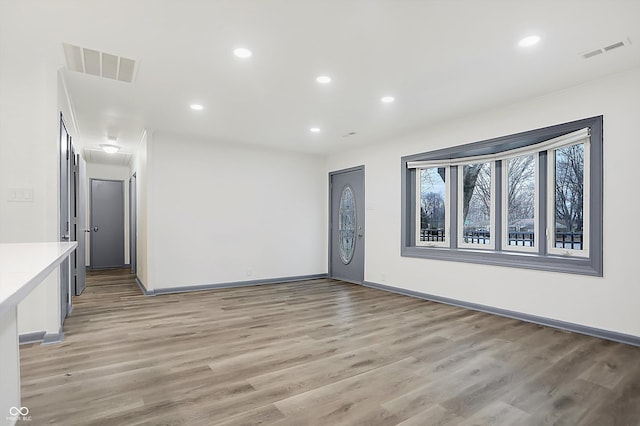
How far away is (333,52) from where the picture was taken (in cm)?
289

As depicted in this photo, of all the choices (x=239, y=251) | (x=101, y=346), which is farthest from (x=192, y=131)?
(x=101, y=346)

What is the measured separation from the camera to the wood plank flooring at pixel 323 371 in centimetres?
204

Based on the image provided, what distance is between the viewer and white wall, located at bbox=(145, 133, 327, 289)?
18.1ft

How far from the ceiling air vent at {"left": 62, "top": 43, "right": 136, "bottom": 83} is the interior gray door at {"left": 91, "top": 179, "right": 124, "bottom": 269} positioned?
19.9 feet

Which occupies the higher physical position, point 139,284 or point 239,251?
point 239,251

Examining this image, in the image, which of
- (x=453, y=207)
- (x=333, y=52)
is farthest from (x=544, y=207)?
(x=333, y=52)

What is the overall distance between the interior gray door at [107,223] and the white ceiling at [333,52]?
448 centimetres

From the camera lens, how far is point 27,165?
3203 millimetres

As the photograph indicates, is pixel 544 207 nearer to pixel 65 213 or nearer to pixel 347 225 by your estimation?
pixel 347 225

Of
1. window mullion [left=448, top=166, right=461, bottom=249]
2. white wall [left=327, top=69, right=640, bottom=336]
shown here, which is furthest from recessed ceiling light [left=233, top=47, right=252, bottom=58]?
window mullion [left=448, top=166, right=461, bottom=249]

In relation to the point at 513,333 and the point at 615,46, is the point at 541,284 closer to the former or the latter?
the point at 513,333

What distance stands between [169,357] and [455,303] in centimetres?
362

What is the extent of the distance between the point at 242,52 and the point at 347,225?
438 centimetres

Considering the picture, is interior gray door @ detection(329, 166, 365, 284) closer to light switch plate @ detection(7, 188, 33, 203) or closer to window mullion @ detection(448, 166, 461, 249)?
window mullion @ detection(448, 166, 461, 249)
